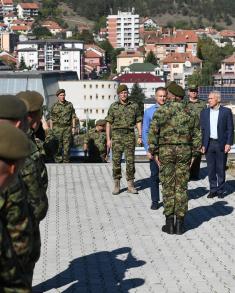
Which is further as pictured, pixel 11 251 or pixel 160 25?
pixel 160 25

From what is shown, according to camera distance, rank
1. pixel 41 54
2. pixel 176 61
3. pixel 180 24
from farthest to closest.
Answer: pixel 180 24
pixel 41 54
pixel 176 61

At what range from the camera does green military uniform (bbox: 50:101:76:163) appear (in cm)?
1271

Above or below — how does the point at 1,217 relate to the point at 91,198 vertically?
above

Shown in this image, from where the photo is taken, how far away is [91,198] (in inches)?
411

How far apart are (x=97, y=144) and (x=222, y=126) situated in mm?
3877

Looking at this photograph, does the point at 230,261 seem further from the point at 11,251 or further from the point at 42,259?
the point at 11,251

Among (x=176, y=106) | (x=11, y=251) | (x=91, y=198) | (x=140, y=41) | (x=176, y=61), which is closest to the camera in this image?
(x=11, y=251)

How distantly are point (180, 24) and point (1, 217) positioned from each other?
189m

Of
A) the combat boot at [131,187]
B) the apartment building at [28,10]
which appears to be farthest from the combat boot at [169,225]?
the apartment building at [28,10]

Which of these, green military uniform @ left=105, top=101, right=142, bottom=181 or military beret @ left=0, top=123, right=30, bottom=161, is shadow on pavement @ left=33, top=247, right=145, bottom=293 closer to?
green military uniform @ left=105, top=101, right=142, bottom=181

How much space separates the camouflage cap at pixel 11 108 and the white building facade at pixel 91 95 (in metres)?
84.8

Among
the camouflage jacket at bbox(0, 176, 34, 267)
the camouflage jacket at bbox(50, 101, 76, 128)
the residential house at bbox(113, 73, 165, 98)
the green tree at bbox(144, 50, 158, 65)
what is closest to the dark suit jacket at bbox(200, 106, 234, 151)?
the camouflage jacket at bbox(50, 101, 76, 128)

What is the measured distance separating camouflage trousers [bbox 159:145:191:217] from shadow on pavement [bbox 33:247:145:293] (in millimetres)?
824

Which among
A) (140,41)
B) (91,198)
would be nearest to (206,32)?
(140,41)
